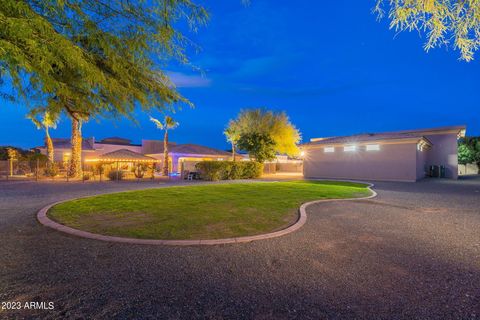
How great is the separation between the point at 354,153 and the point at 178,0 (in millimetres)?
22185

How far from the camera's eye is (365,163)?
21.8 m

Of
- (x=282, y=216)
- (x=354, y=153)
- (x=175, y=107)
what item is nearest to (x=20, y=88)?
(x=175, y=107)

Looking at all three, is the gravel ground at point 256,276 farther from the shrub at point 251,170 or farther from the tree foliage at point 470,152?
the tree foliage at point 470,152

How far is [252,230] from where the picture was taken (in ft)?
16.2

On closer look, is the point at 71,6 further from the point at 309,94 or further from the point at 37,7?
the point at 309,94

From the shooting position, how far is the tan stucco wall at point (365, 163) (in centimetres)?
1953

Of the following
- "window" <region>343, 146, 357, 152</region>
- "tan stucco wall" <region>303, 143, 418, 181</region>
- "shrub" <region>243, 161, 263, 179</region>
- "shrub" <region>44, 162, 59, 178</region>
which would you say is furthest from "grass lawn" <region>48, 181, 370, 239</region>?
"window" <region>343, 146, 357, 152</region>

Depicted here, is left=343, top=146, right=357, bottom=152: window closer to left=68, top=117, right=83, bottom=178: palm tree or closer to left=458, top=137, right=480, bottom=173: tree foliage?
left=458, top=137, right=480, bottom=173: tree foliage

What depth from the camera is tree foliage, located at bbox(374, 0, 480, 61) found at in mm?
3746

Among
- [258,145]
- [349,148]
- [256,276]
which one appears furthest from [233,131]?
[256,276]

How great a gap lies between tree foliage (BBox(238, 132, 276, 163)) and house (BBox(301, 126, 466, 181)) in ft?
13.1

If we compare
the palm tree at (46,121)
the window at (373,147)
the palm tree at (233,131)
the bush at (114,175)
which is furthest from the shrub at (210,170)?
the window at (373,147)

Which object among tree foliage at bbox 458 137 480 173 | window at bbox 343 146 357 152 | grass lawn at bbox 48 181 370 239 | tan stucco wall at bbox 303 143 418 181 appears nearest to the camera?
grass lawn at bbox 48 181 370 239

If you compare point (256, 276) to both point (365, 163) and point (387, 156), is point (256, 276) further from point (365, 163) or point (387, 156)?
point (365, 163)
